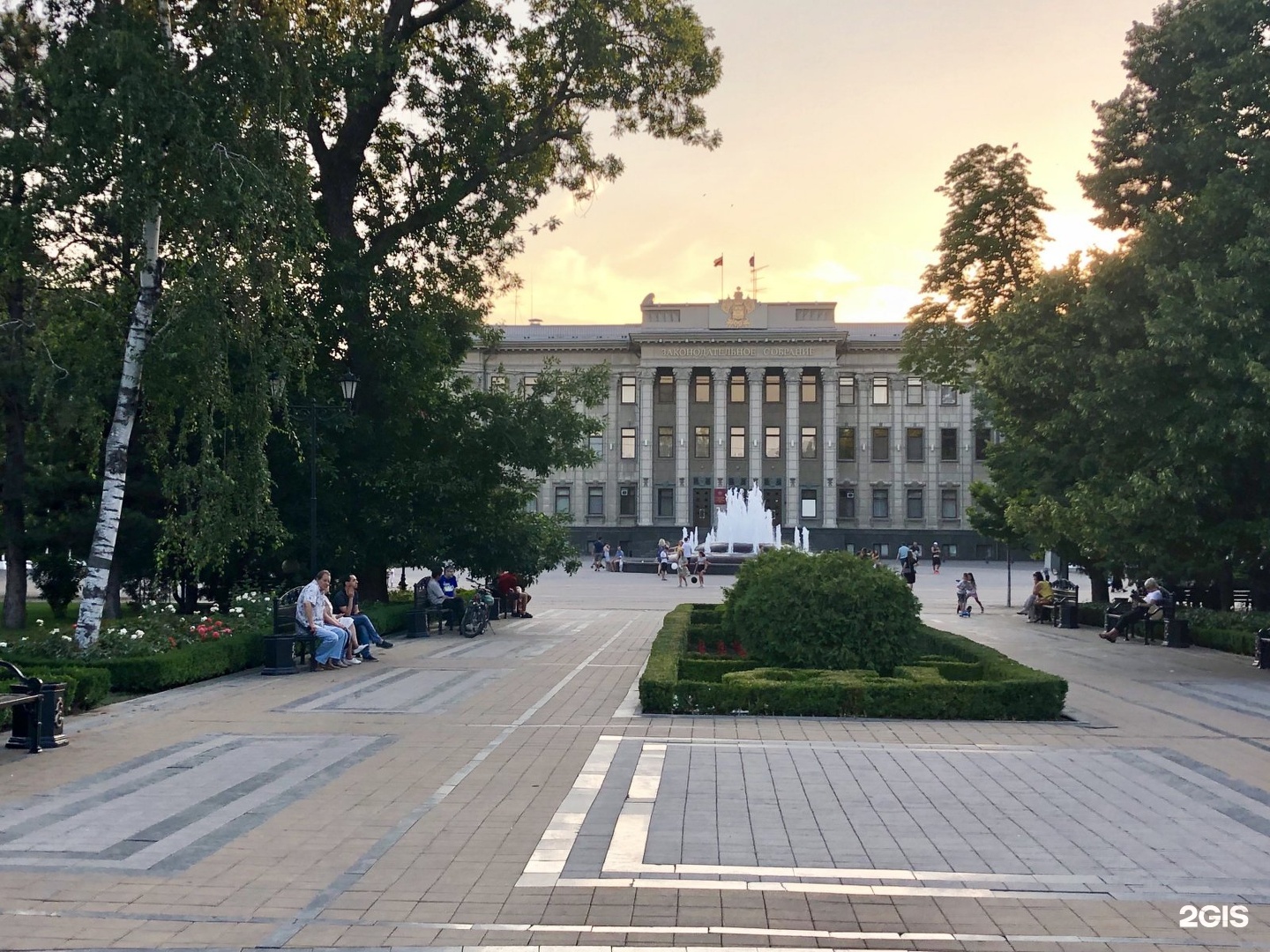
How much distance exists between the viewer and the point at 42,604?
114 ft

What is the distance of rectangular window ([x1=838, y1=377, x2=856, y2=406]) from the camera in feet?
274

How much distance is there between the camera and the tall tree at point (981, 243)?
116 feet

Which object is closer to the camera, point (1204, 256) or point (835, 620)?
point (835, 620)

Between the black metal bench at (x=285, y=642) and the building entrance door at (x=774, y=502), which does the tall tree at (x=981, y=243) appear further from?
the building entrance door at (x=774, y=502)

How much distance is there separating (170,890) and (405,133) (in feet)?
73.8

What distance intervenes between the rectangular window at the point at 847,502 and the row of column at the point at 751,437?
3.72ft

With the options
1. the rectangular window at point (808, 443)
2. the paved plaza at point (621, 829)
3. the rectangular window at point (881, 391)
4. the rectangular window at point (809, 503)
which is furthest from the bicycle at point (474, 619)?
the rectangular window at point (881, 391)

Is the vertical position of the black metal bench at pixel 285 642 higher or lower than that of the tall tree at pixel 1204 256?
lower

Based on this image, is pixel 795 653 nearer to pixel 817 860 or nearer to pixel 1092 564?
pixel 817 860

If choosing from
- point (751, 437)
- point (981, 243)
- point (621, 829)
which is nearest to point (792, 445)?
point (751, 437)

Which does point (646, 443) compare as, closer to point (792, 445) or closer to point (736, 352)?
point (736, 352)

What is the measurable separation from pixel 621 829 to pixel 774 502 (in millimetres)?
74883

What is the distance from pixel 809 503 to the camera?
8256 centimetres

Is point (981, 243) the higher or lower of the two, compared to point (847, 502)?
higher
